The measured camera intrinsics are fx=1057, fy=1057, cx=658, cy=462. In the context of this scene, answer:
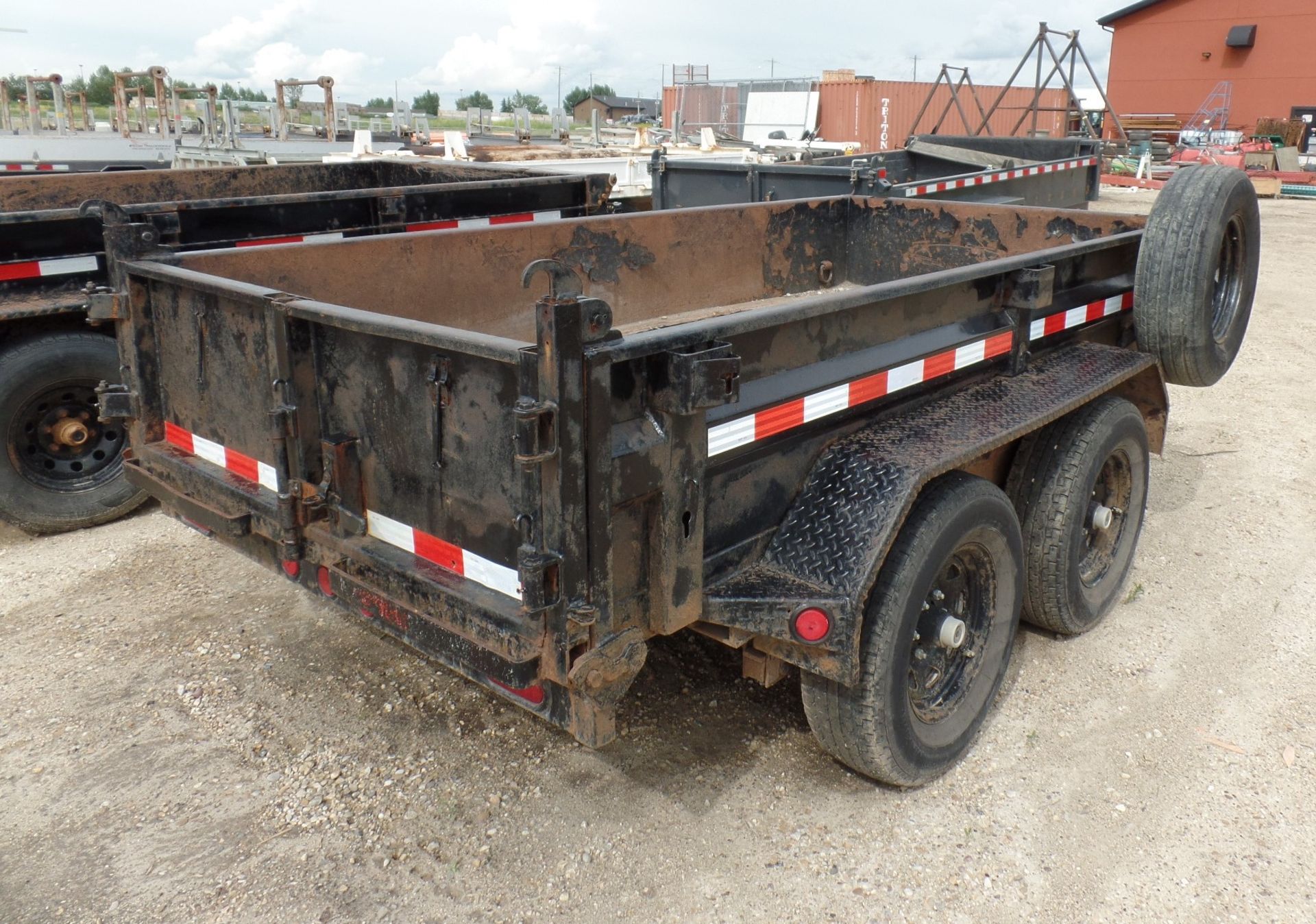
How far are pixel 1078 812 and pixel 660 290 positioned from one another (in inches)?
114

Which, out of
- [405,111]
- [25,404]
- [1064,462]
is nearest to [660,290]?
[1064,462]

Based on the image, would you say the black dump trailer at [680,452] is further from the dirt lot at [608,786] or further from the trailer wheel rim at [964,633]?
the dirt lot at [608,786]

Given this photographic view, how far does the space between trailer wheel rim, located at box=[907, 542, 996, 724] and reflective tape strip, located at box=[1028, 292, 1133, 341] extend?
2.91 ft

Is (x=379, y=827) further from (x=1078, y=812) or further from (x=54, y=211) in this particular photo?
(x=54, y=211)

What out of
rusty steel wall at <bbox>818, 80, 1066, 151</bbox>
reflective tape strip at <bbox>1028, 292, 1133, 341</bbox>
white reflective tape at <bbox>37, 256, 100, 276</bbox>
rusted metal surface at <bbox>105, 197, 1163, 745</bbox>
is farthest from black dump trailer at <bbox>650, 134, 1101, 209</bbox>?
rusty steel wall at <bbox>818, 80, 1066, 151</bbox>

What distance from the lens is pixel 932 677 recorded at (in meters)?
3.26

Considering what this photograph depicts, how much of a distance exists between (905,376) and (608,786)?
151 cm

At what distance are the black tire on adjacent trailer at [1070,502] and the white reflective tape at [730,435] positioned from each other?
1.62 meters

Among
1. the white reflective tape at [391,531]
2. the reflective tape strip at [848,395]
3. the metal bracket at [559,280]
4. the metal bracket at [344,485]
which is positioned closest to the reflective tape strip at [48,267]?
the metal bracket at [344,485]

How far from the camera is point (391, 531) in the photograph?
2.72 m

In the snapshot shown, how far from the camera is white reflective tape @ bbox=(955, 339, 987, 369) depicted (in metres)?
3.30

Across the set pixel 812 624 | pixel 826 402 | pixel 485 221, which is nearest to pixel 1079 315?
pixel 826 402

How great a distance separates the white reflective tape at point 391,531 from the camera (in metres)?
2.67

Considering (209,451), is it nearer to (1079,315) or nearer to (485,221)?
(1079,315)
